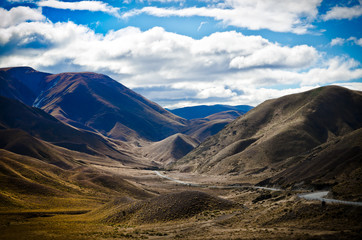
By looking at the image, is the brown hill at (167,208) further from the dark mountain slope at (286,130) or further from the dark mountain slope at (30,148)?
the dark mountain slope at (30,148)

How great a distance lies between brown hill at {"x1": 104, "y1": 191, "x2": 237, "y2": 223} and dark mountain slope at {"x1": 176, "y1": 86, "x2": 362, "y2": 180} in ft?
215

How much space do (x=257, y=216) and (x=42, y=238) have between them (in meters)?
33.2

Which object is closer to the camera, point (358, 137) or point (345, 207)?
point (345, 207)

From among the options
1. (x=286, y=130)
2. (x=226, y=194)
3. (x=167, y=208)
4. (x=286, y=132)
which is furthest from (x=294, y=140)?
(x=167, y=208)

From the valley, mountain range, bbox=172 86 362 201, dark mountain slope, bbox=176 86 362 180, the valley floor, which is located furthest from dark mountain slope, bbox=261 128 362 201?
dark mountain slope, bbox=176 86 362 180

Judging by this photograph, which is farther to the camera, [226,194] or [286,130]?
[286,130]

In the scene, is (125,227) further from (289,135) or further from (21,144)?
(21,144)

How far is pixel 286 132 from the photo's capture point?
146m

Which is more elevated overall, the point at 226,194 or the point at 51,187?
the point at 51,187

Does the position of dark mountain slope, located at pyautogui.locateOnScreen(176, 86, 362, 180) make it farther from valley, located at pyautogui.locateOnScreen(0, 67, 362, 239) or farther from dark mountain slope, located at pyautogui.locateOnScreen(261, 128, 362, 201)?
dark mountain slope, located at pyautogui.locateOnScreen(261, 128, 362, 201)

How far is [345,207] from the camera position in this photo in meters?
38.8

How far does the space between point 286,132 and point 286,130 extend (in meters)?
1.86

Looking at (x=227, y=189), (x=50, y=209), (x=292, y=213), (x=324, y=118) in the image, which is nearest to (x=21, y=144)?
(x=50, y=209)

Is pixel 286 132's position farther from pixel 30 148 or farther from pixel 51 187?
pixel 30 148
